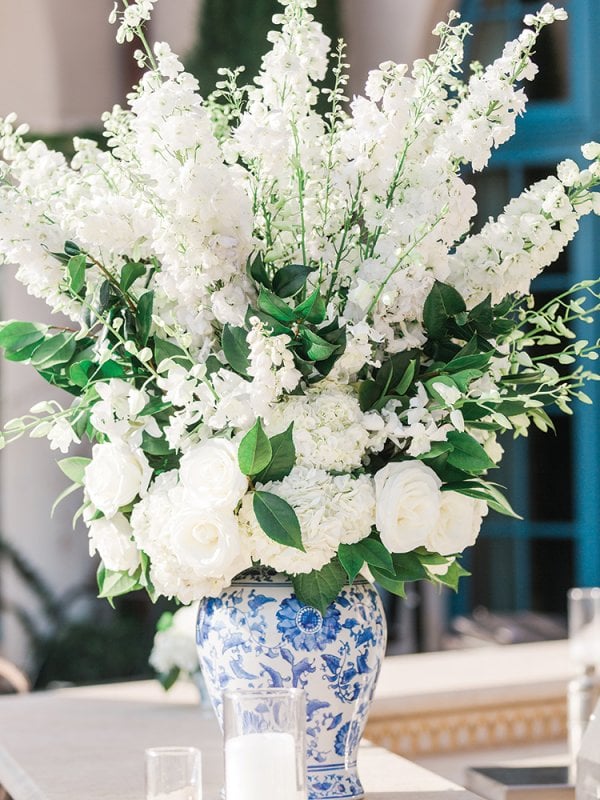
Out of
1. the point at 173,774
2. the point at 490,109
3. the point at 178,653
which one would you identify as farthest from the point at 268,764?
the point at 178,653

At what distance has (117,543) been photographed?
4.83ft

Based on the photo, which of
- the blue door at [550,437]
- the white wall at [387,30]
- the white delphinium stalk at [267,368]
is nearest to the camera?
the white delphinium stalk at [267,368]

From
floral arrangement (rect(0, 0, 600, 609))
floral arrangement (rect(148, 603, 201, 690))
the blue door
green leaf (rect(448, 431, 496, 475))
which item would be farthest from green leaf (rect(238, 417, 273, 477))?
the blue door

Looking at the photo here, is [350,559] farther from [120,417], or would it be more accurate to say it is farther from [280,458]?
[120,417]

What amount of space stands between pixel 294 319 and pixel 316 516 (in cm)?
22

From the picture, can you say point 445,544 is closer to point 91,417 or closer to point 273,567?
point 273,567

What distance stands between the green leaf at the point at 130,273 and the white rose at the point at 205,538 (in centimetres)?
28

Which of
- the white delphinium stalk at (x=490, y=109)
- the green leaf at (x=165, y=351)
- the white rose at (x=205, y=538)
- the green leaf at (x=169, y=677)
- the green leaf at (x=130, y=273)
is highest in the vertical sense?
the white delphinium stalk at (x=490, y=109)

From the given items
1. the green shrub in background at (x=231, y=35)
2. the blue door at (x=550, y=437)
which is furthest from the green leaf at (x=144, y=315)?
the blue door at (x=550, y=437)

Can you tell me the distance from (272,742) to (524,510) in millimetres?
5164

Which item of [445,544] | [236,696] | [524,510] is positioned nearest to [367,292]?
[445,544]

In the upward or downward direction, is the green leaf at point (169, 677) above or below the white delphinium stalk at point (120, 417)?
below

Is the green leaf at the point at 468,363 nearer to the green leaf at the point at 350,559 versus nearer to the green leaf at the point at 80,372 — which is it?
the green leaf at the point at 350,559

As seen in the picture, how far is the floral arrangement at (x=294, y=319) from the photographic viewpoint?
1336 millimetres
